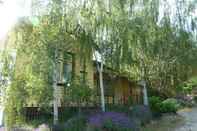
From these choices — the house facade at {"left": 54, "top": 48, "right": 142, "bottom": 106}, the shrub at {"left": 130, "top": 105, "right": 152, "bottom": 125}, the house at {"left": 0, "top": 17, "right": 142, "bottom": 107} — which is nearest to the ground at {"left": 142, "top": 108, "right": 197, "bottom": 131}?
the shrub at {"left": 130, "top": 105, "right": 152, "bottom": 125}

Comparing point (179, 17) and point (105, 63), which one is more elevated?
point (179, 17)

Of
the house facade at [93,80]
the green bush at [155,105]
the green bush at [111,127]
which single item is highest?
the house facade at [93,80]

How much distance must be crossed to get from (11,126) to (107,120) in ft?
12.2

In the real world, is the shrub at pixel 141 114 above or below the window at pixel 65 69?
below

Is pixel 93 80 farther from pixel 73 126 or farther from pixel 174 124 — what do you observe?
pixel 73 126

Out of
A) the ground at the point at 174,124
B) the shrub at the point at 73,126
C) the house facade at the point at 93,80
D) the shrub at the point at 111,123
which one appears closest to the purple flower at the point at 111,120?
the shrub at the point at 111,123

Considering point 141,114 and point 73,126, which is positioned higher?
point 141,114

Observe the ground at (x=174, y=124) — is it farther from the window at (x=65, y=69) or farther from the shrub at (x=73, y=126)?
the window at (x=65, y=69)

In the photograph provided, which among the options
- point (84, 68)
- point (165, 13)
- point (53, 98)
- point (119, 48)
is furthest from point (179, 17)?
point (53, 98)

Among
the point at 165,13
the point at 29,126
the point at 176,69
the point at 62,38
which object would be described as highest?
the point at 165,13

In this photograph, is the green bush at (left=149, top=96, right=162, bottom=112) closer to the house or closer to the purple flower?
the house

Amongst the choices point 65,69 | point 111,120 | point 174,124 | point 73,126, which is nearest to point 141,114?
point 174,124

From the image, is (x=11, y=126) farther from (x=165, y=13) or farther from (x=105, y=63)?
(x=165, y=13)

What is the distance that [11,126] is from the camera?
11336 millimetres
